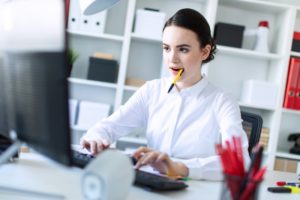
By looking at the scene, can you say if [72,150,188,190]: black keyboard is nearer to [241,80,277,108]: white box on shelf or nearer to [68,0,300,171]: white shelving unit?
[68,0,300,171]: white shelving unit

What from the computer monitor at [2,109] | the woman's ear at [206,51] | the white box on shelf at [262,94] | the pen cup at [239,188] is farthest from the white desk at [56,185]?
the white box on shelf at [262,94]

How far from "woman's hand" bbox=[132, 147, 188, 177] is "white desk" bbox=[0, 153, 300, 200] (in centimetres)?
5

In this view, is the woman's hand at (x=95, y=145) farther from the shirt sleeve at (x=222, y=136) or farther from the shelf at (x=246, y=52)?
the shelf at (x=246, y=52)

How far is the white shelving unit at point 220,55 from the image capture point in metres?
2.72

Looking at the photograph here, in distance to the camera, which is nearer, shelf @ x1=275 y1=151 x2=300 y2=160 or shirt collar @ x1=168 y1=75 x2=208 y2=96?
shirt collar @ x1=168 y1=75 x2=208 y2=96

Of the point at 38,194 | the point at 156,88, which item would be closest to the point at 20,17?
the point at 38,194

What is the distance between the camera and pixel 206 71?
280cm

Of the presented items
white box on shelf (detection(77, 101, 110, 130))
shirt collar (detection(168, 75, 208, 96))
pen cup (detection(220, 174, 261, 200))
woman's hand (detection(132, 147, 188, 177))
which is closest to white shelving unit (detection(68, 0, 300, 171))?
white box on shelf (detection(77, 101, 110, 130))

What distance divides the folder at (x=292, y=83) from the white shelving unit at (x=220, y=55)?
0.04 m

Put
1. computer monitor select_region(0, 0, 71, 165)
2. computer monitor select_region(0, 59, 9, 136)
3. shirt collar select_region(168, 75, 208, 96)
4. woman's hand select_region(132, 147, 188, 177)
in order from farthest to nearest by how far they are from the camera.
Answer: shirt collar select_region(168, 75, 208, 96)
woman's hand select_region(132, 147, 188, 177)
computer monitor select_region(0, 59, 9, 136)
computer monitor select_region(0, 0, 71, 165)

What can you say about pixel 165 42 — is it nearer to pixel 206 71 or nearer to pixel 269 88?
pixel 206 71

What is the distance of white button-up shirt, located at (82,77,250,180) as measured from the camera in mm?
1427

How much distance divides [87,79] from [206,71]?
3.12ft

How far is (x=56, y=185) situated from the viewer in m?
0.84
